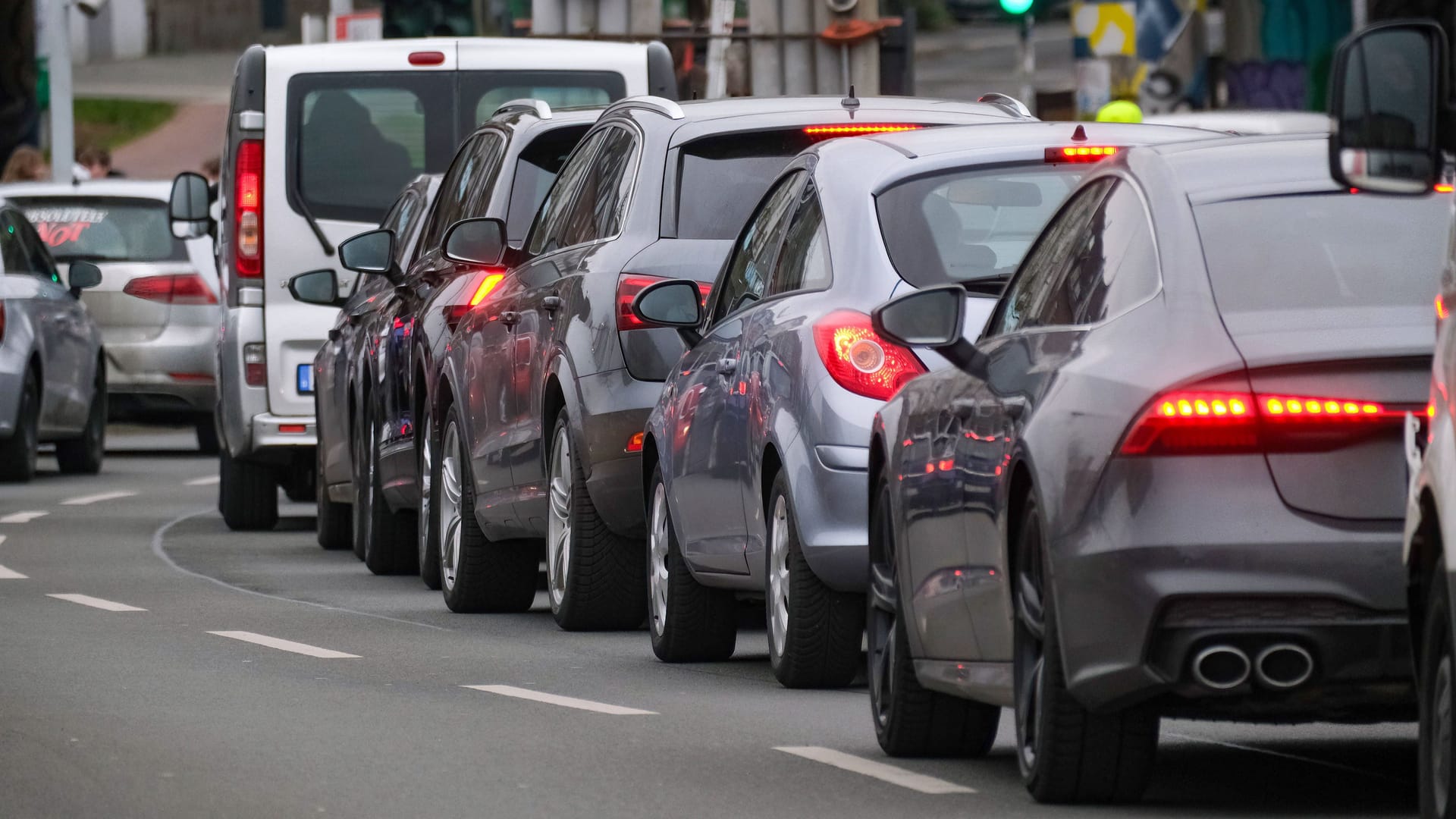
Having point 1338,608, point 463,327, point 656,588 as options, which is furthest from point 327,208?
point 1338,608

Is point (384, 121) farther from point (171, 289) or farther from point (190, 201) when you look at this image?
point (171, 289)

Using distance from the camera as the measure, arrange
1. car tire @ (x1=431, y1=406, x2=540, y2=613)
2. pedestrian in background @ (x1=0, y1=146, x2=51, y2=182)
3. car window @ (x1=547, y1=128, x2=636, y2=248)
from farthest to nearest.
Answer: pedestrian in background @ (x1=0, y1=146, x2=51, y2=182) → car tire @ (x1=431, y1=406, x2=540, y2=613) → car window @ (x1=547, y1=128, x2=636, y2=248)

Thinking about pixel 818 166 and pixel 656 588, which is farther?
pixel 656 588

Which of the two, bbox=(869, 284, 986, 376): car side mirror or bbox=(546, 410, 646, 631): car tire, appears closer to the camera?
bbox=(869, 284, 986, 376): car side mirror

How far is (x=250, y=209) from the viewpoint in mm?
17562

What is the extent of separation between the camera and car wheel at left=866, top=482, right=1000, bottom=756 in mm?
7930

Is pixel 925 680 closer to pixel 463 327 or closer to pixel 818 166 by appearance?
pixel 818 166

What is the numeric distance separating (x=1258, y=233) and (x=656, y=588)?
14.0ft

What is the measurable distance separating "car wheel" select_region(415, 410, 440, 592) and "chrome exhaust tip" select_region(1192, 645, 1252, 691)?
7.59 meters

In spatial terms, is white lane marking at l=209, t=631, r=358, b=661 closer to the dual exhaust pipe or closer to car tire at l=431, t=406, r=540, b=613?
car tire at l=431, t=406, r=540, b=613

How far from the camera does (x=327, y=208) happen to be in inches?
695

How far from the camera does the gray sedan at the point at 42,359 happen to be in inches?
845

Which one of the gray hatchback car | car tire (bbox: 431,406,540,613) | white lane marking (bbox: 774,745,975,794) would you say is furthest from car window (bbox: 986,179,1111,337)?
→ car tire (bbox: 431,406,540,613)

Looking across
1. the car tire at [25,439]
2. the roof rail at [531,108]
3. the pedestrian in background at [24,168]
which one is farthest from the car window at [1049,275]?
the pedestrian in background at [24,168]
